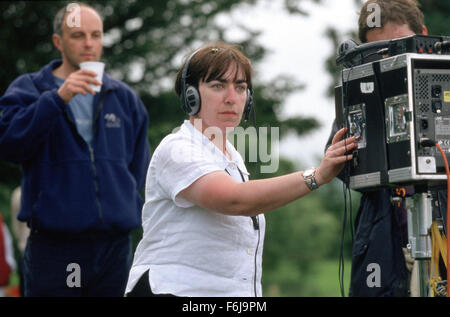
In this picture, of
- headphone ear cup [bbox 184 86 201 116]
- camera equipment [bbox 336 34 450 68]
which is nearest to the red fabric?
headphone ear cup [bbox 184 86 201 116]

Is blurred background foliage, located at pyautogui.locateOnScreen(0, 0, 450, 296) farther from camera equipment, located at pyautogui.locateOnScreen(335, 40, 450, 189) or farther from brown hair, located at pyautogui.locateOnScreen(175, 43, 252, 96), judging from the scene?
camera equipment, located at pyautogui.locateOnScreen(335, 40, 450, 189)

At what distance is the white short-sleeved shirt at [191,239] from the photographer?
3.19 m

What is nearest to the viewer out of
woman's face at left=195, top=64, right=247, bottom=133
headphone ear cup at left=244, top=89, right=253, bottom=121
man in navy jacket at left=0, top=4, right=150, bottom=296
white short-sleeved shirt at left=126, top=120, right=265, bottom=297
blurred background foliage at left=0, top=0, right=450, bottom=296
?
white short-sleeved shirt at left=126, top=120, right=265, bottom=297

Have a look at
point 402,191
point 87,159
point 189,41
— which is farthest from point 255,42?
point 402,191

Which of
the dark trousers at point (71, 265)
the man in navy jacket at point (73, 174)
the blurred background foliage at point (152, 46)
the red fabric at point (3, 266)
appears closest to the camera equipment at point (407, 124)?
the man in navy jacket at point (73, 174)

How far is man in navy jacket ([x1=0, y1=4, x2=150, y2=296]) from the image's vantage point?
4.84m

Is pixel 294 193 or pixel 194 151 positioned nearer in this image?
pixel 294 193

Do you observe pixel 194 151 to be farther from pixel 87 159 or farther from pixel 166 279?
pixel 87 159

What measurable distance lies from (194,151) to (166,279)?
1.82 feet

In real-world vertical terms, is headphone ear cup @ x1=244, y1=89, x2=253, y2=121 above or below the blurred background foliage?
below

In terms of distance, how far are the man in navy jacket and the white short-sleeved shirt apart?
62.7 inches
